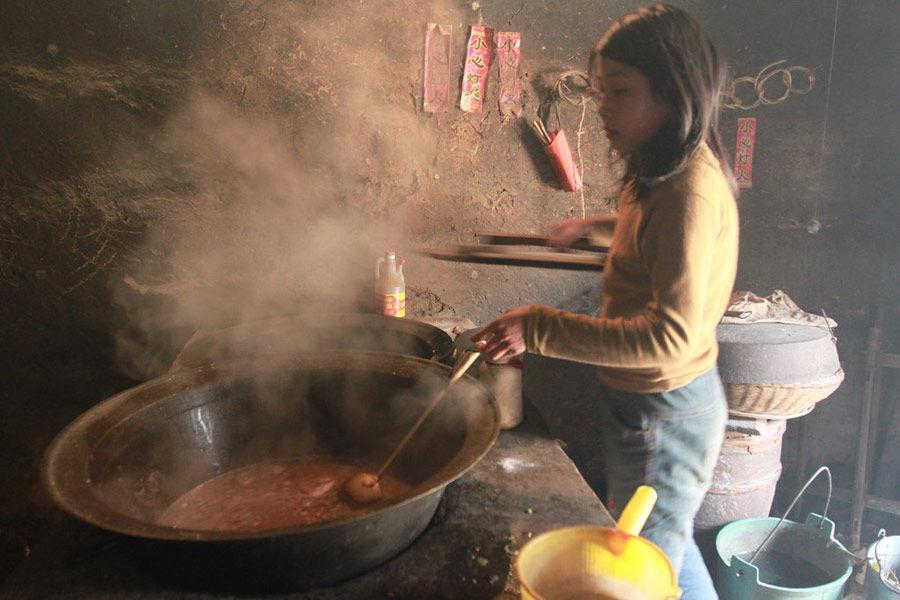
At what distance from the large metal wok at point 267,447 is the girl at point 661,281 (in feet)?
1.23

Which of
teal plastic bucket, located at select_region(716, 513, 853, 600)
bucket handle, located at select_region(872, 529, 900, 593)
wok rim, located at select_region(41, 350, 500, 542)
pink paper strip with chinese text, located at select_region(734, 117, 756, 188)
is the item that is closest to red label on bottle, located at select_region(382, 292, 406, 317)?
wok rim, located at select_region(41, 350, 500, 542)

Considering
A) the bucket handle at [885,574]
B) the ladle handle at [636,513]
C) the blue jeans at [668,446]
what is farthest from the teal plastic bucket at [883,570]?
the ladle handle at [636,513]

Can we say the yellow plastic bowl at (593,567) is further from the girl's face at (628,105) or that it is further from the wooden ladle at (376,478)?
the girl's face at (628,105)

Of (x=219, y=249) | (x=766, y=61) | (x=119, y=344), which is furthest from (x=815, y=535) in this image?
(x=119, y=344)

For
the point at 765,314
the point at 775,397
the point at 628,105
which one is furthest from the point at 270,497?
the point at 765,314

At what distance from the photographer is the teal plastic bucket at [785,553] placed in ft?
9.81

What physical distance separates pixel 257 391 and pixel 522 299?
2.01 metres

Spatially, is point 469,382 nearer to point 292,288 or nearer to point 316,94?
point 292,288

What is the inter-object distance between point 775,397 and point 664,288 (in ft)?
6.54

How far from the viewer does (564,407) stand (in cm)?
363

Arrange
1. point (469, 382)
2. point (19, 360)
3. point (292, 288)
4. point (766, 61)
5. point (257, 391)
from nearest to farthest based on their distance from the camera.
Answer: point (469, 382), point (257, 391), point (19, 360), point (292, 288), point (766, 61)

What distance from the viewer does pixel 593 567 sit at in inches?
42.8

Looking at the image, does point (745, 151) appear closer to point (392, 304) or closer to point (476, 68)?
point (476, 68)

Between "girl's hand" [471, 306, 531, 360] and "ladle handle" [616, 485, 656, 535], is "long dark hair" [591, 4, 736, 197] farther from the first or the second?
"ladle handle" [616, 485, 656, 535]
